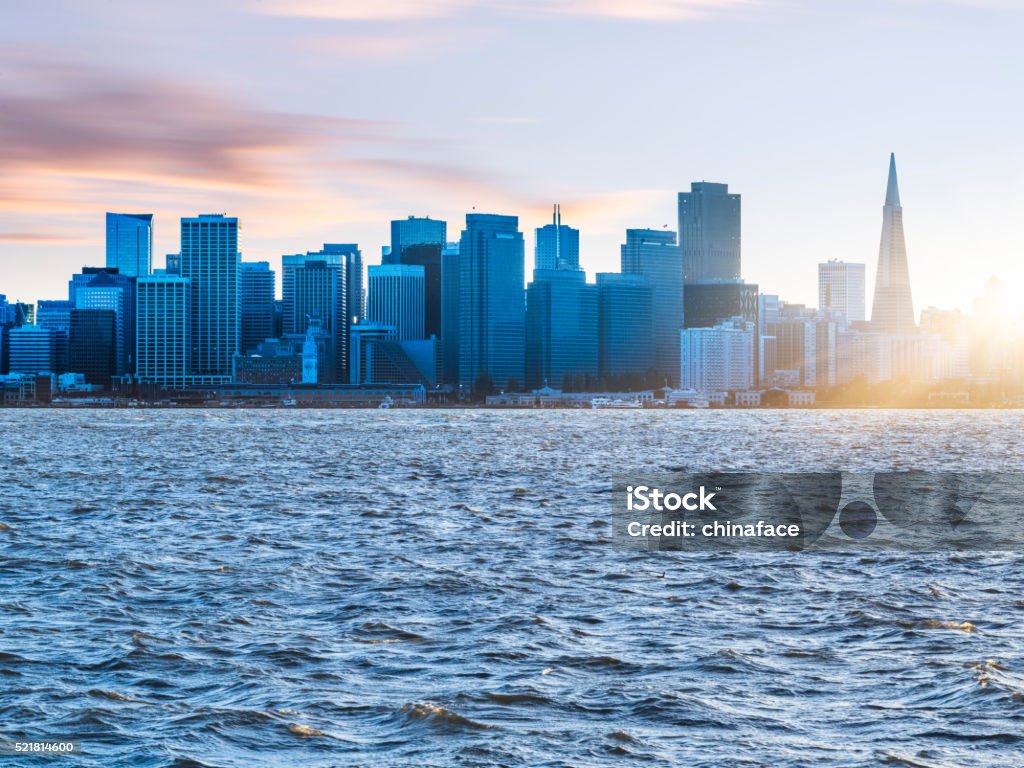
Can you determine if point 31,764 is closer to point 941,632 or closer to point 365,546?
point 941,632

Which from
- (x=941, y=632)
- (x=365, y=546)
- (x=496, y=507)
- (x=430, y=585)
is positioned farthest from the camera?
(x=496, y=507)

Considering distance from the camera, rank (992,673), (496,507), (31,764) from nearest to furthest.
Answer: (31,764) < (992,673) < (496,507)

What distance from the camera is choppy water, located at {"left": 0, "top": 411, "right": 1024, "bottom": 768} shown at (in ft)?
62.3

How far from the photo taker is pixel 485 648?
81.8 feet

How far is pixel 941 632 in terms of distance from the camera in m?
26.2

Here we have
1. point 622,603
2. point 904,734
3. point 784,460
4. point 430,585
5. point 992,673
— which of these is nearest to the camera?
point 904,734

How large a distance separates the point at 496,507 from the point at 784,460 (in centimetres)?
4916

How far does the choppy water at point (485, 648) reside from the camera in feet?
62.3

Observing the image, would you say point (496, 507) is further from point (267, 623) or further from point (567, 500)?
point (267, 623)

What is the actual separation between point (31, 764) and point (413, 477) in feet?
190

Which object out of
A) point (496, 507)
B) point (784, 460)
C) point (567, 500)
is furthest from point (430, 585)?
point (784, 460)

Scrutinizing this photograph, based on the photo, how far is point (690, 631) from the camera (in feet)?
86.5

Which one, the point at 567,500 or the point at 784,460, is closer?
the point at 567,500

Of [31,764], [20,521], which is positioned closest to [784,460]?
[20,521]
